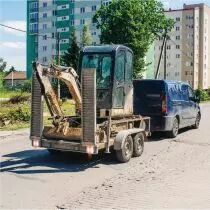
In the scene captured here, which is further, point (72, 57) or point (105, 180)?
point (72, 57)

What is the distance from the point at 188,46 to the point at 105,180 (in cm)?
10190

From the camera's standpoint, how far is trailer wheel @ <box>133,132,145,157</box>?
13.0 m

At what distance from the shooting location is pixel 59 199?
8344 millimetres

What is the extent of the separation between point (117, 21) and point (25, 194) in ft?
179

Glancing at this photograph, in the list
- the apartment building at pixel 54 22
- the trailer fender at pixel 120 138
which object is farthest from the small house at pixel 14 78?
the trailer fender at pixel 120 138

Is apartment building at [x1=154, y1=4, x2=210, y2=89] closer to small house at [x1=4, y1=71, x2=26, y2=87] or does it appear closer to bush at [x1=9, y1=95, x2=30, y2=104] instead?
small house at [x1=4, y1=71, x2=26, y2=87]

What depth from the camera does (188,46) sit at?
358 feet

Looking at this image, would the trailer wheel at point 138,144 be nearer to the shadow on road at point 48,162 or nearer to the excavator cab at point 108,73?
the shadow on road at point 48,162

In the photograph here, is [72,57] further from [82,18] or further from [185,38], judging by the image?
[185,38]

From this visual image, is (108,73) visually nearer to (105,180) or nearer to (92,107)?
(92,107)

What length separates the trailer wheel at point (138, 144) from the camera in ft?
42.7

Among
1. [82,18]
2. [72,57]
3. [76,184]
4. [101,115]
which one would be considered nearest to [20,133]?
[101,115]

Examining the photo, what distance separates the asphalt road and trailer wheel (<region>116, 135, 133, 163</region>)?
7.0 inches

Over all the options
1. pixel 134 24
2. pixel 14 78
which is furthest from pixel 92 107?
pixel 14 78
